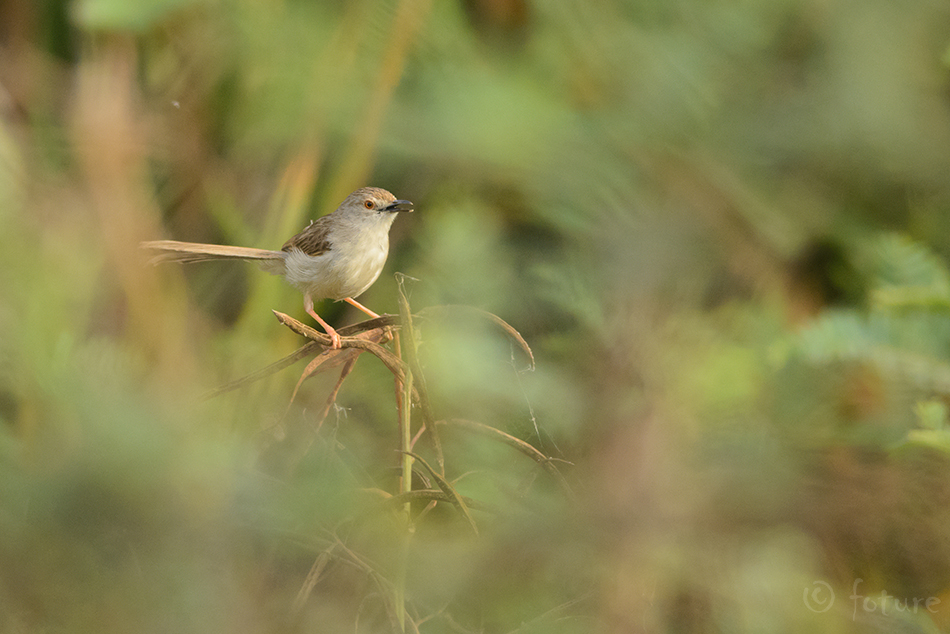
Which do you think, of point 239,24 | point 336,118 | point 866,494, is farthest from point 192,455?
point 866,494

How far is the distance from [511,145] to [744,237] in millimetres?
318

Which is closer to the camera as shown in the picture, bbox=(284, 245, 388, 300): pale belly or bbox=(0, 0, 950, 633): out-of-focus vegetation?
bbox=(284, 245, 388, 300): pale belly

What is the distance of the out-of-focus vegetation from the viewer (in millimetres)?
437

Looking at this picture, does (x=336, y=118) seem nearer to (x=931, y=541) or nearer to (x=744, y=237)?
(x=744, y=237)

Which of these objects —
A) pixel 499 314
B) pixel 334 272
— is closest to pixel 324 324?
pixel 334 272

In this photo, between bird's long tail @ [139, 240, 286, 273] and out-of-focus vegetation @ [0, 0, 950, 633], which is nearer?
bird's long tail @ [139, 240, 286, 273]

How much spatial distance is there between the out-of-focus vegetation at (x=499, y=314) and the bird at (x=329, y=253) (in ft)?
0.05

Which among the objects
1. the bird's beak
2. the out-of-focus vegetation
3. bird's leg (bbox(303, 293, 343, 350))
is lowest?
the out-of-focus vegetation

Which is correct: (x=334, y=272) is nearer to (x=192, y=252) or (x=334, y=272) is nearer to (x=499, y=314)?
(x=192, y=252)

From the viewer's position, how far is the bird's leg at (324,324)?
0.92ft

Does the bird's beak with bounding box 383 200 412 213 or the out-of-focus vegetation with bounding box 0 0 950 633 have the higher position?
the bird's beak with bounding box 383 200 412 213

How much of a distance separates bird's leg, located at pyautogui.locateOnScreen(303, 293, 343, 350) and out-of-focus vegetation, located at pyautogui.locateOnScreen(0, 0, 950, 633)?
0.04 ft

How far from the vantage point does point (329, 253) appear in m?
0.32

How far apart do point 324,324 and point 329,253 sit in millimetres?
42
